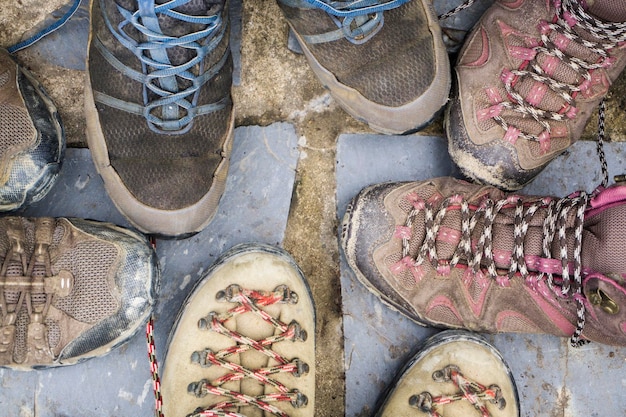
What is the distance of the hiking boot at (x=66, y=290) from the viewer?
129 centimetres

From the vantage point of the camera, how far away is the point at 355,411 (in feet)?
5.07

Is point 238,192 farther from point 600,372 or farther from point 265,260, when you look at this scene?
point 600,372

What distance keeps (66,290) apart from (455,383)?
943 millimetres

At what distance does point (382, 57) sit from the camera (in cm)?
141

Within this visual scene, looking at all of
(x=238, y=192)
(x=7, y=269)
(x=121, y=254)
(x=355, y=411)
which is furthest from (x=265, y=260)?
(x=7, y=269)

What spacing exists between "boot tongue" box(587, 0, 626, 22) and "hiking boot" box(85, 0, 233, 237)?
0.85 meters

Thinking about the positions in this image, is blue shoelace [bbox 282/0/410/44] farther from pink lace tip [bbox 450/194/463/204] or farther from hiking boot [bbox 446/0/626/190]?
pink lace tip [bbox 450/194/463/204]

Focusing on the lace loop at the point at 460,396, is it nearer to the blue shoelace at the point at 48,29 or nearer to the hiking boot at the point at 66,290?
the hiking boot at the point at 66,290

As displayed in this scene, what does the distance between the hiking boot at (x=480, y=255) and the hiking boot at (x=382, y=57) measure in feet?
0.63

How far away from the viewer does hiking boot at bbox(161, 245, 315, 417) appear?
143 cm

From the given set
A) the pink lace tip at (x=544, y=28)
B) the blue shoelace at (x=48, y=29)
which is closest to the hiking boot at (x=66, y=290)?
the blue shoelace at (x=48, y=29)

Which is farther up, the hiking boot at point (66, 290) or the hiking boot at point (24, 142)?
the hiking boot at point (24, 142)

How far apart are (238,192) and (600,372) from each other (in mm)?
1073

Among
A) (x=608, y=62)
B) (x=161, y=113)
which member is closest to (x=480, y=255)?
(x=608, y=62)
